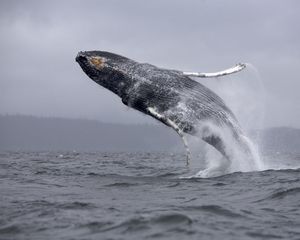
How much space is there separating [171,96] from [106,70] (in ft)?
5.87

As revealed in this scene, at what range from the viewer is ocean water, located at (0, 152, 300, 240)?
693cm

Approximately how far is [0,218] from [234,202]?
4.03 m

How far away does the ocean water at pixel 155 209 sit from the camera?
22.7ft

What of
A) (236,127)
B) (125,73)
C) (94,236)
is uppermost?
(125,73)

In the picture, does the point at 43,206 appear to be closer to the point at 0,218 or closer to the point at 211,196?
the point at 0,218

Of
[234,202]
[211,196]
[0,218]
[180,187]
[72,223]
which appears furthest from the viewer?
[180,187]

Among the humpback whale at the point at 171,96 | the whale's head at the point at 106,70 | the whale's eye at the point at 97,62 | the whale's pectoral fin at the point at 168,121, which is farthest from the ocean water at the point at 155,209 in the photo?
the whale's eye at the point at 97,62

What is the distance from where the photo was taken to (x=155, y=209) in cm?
843

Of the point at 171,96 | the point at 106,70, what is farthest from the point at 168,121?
the point at 106,70

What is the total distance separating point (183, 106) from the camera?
12.3m

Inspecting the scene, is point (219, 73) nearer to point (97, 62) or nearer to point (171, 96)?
point (171, 96)

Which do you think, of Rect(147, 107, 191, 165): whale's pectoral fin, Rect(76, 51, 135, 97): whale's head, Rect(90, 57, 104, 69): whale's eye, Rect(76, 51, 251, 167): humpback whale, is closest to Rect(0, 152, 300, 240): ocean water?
Rect(147, 107, 191, 165): whale's pectoral fin

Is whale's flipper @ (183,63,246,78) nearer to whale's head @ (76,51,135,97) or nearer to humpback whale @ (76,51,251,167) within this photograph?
humpback whale @ (76,51,251,167)

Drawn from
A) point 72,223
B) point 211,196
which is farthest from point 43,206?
point 211,196
